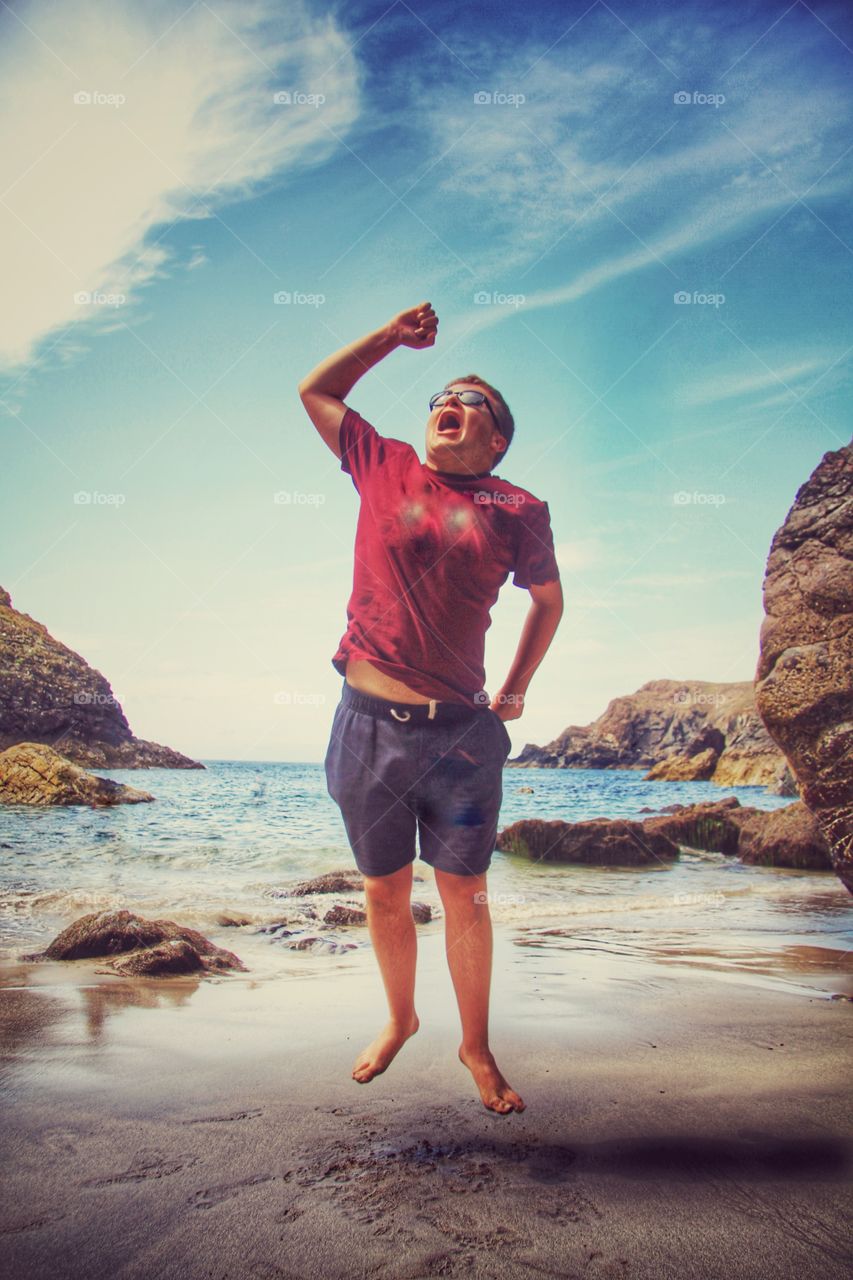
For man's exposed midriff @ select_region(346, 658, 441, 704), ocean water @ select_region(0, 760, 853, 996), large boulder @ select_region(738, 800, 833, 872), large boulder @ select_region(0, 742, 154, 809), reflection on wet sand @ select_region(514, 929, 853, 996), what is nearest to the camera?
Answer: man's exposed midriff @ select_region(346, 658, 441, 704)

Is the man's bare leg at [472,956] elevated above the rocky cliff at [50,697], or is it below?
below

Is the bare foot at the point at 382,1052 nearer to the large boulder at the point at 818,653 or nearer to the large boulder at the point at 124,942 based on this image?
the large boulder at the point at 124,942

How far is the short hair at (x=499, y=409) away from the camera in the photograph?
222 cm

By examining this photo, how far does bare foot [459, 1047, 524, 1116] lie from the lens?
1.92 m

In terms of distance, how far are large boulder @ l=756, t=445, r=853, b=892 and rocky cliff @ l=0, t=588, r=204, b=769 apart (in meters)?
7.77

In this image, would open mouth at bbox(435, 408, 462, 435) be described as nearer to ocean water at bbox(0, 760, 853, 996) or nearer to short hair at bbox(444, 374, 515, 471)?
short hair at bbox(444, 374, 515, 471)

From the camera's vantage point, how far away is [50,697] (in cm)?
1135

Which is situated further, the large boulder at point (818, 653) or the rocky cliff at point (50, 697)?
the rocky cliff at point (50, 697)

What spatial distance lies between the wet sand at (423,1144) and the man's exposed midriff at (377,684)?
3.28 ft

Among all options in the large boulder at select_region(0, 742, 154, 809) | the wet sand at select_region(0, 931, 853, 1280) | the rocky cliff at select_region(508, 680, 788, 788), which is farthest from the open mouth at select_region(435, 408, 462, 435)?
Result: the rocky cliff at select_region(508, 680, 788, 788)

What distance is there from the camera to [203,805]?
13664 millimetres

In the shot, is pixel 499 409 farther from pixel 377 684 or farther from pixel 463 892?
pixel 463 892

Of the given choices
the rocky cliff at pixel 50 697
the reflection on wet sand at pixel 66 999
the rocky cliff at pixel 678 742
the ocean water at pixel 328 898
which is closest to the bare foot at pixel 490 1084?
the reflection on wet sand at pixel 66 999

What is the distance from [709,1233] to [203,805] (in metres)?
13.1
